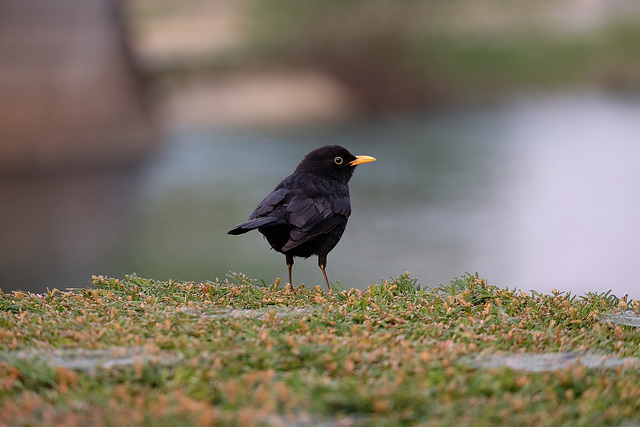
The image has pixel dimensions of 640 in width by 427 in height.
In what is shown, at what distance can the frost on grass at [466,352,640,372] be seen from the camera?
11.8 ft

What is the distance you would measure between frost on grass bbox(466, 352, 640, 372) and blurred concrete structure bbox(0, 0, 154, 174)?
12861mm

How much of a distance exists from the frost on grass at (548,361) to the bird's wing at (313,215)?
1705 millimetres

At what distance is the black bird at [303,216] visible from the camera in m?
5.11

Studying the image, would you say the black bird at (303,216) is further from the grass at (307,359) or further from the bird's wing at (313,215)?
the grass at (307,359)

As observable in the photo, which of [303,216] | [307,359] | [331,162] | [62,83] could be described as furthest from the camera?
[62,83]

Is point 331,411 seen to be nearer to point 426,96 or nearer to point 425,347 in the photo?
point 425,347

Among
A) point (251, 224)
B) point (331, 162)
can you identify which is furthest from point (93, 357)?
point (331, 162)

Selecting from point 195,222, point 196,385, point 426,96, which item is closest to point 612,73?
point 426,96

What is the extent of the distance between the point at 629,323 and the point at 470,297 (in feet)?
2.91

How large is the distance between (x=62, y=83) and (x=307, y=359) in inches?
509

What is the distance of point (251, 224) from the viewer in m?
4.94

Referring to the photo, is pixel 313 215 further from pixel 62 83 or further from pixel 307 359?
pixel 62 83

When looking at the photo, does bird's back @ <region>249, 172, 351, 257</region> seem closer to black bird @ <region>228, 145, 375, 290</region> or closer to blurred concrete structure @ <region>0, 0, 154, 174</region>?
black bird @ <region>228, 145, 375, 290</region>

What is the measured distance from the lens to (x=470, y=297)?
192 inches
